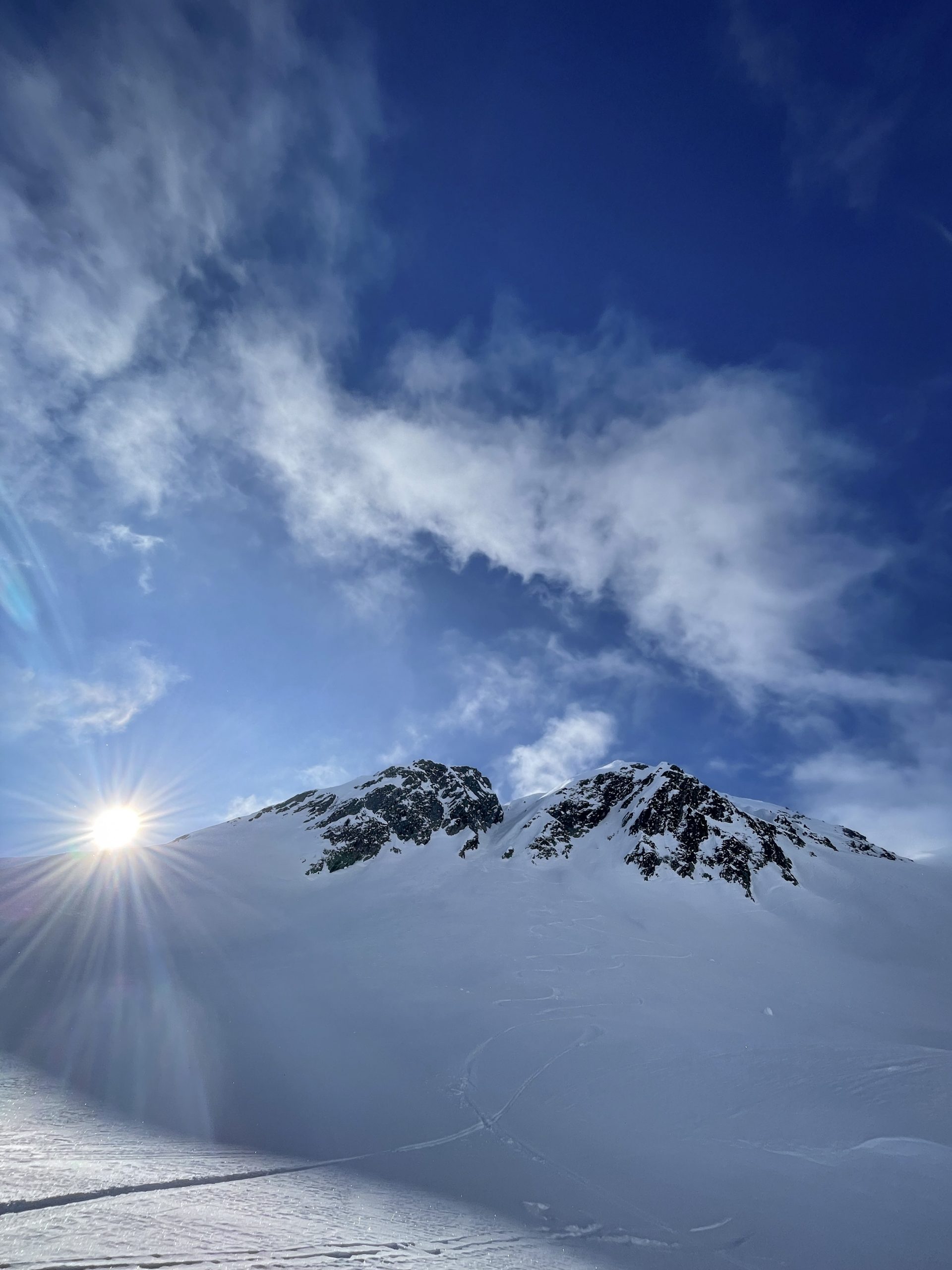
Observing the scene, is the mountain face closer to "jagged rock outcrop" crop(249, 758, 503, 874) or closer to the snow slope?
"jagged rock outcrop" crop(249, 758, 503, 874)

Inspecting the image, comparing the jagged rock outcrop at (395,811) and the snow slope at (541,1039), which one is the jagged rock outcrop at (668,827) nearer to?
the snow slope at (541,1039)

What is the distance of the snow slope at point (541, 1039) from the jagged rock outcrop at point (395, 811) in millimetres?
6662

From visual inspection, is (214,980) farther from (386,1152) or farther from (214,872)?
(214,872)

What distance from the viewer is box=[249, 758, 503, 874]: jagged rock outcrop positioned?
46.7 meters

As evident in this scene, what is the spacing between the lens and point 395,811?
172 ft

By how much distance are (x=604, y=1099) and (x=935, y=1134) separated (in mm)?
6232

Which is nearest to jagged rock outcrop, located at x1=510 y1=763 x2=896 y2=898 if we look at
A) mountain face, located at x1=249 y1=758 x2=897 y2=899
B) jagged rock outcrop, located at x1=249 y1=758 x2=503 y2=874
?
mountain face, located at x1=249 y1=758 x2=897 y2=899

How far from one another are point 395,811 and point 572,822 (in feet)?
60.2

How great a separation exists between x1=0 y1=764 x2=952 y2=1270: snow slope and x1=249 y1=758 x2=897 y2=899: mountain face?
7.66 ft

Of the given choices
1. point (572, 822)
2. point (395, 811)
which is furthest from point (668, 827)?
point (395, 811)

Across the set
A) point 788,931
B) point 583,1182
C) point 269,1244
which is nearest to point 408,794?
point 788,931

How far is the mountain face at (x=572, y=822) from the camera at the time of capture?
140ft

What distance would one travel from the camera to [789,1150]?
9312 mm

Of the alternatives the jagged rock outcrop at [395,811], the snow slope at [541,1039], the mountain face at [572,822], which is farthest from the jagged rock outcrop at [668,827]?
the jagged rock outcrop at [395,811]
